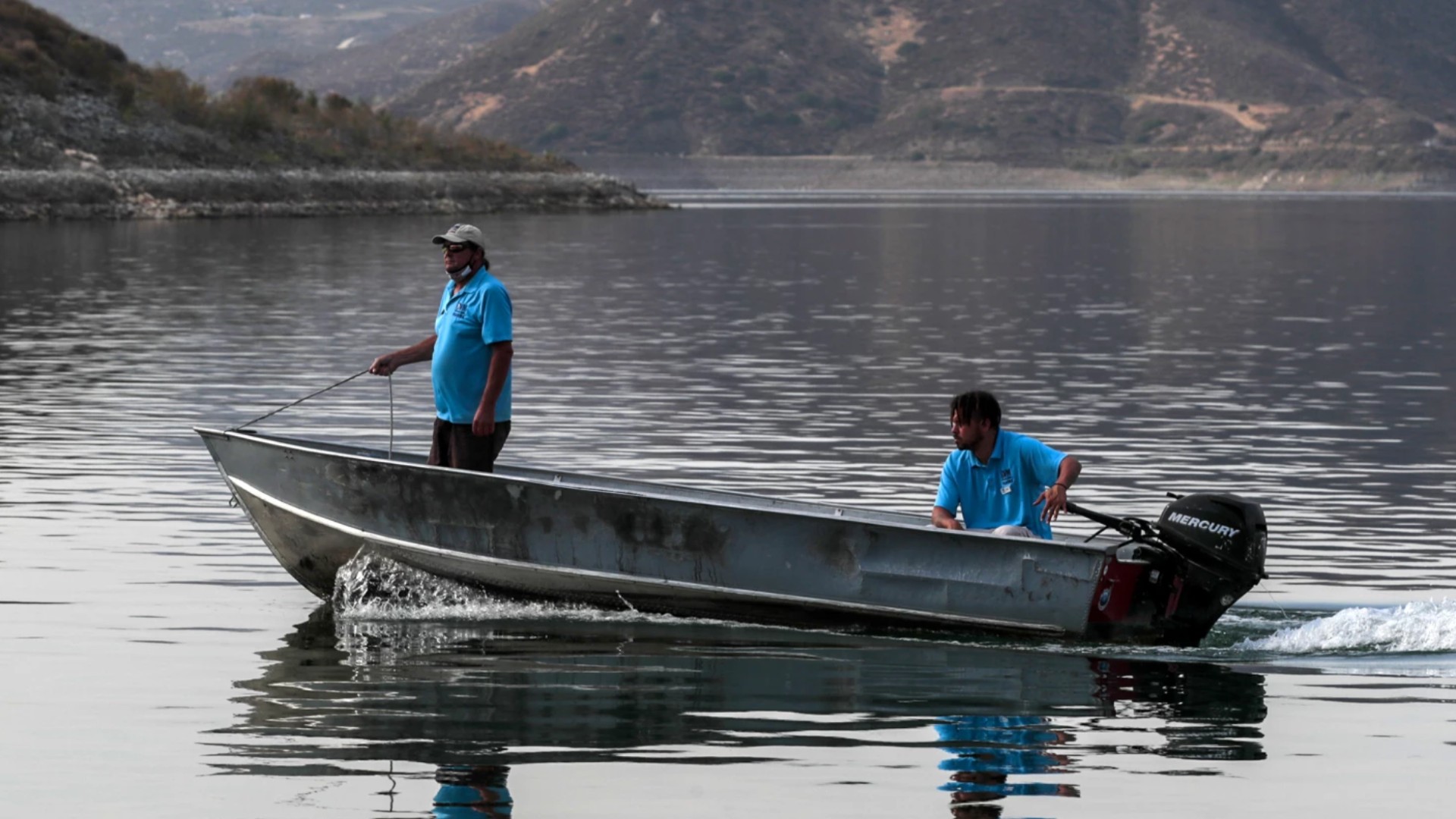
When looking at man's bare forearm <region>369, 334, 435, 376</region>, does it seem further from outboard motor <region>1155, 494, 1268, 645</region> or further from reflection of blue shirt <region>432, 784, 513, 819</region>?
reflection of blue shirt <region>432, 784, 513, 819</region>

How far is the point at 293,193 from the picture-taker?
332 ft

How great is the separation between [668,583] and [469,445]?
1.37 meters

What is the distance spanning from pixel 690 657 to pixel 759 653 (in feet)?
1.22

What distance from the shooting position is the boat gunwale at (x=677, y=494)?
38.8 feet

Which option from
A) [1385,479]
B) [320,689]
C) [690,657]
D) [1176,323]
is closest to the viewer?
[320,689]

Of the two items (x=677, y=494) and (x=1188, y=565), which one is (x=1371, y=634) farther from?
(x=677, y=494)

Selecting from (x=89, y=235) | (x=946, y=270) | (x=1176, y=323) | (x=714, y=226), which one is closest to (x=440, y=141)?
(x=714, y=226)

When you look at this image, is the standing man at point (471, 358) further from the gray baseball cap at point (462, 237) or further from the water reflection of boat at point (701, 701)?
the water reflection of boat at point (701, 701)

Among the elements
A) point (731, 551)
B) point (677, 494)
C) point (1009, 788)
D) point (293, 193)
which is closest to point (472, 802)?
point (1009, 788)

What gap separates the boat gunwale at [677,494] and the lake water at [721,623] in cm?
66

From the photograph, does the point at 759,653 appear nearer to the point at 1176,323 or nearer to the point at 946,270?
the point at 1176,323

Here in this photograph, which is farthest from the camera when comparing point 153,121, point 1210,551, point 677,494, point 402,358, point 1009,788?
point 153,121

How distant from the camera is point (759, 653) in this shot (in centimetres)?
1205

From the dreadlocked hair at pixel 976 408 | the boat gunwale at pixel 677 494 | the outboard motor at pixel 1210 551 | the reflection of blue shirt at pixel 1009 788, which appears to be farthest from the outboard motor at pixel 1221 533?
the reflection of blue shirt at pixel 1009 788
